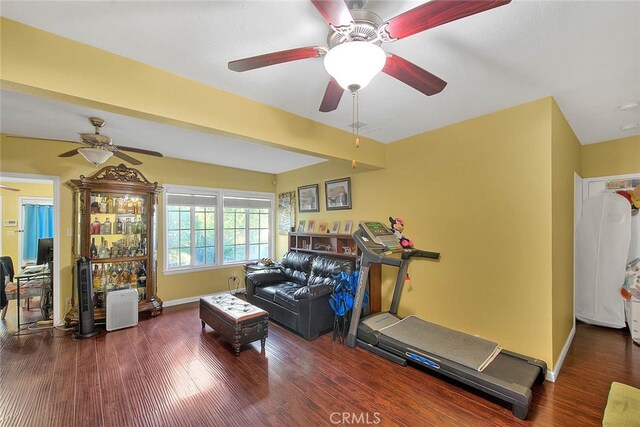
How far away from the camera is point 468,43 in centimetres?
177

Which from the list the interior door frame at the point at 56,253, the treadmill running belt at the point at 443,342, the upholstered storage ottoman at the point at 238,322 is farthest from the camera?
the interior door frame at the point at 56,253

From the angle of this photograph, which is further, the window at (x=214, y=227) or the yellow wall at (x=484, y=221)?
the window at (x=214, y=227)

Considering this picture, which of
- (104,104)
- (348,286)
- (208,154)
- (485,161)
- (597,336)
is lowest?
(597,336)

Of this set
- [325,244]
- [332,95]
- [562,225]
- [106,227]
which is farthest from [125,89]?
[562,225]

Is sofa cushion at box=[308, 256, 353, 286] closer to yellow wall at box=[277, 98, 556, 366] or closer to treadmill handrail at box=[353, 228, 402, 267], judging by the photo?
treadmill handrail at box=[353, 228, 402, 267]

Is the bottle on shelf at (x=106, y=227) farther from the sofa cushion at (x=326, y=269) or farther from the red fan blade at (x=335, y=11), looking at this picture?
the red fan blade at (x=335, y=11)

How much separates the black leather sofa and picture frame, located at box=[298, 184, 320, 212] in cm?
96

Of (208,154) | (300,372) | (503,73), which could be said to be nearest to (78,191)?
(208,154)

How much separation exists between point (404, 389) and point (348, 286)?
4.24 ft

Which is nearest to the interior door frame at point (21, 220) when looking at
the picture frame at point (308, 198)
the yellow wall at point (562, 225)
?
the picture frame at point (308, 198)

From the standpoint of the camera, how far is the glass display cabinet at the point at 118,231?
3939 millimetres

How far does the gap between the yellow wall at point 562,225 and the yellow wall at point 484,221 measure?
0.12m

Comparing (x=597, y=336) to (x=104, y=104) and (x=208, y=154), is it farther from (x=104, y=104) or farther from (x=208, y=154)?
(x=208, y=154)

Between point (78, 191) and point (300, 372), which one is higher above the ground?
point (78, 191)
